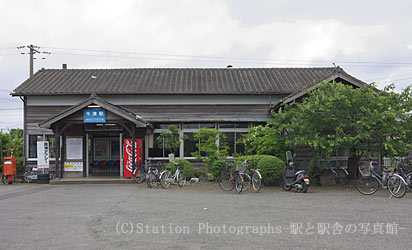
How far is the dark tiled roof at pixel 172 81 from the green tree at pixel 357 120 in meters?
5.20

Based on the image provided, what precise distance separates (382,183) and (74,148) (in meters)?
13.6

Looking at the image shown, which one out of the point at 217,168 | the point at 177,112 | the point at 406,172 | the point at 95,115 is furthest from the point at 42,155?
the point at 406,172

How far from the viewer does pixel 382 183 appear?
38.9 ft

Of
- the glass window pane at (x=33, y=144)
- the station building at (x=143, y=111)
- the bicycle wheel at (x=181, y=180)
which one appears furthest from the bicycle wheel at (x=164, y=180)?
the glass window pane at (x=33, y=144)

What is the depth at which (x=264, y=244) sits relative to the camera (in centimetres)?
599

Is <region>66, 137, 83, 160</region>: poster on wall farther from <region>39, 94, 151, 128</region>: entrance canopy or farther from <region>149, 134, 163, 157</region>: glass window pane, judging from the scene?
<region>149, 134, 163, 157</region>: glass window pane

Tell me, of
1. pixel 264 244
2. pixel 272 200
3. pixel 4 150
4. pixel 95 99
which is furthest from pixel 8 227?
pixel 4 150

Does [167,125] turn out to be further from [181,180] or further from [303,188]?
[303,188]

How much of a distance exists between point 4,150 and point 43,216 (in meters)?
13.8

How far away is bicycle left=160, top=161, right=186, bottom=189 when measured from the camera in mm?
14281

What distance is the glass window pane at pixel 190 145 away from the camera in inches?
745

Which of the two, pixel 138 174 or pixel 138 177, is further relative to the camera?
pixel 138 174

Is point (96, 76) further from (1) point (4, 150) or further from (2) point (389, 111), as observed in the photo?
(2) point (389, 111)

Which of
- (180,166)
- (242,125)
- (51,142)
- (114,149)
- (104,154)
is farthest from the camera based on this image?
(114,149)
